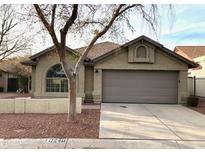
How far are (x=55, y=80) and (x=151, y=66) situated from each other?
288 inches

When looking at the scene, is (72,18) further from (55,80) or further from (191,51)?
(191,51)

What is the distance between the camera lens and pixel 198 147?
802 cm

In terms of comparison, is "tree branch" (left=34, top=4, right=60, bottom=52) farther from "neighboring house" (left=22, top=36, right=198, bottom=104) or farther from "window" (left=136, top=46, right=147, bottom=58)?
"window" (left=136, top=46, right=147, bottom=58)

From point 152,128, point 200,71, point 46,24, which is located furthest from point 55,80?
point 200,71

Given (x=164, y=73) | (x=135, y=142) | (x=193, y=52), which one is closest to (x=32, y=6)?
(x=135, y=142)

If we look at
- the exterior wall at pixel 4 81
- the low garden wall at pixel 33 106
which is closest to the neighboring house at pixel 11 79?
the exterior wall at pixel 4 81

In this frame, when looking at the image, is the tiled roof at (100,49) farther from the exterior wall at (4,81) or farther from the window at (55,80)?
the exterior wall at (4,81)

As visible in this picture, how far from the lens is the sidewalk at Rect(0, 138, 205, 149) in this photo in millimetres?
7891

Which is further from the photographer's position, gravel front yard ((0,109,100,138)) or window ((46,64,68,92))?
window ((46,64,68,92))

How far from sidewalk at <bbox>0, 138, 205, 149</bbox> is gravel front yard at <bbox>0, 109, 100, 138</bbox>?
566 mm

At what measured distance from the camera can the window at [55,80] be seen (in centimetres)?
2089

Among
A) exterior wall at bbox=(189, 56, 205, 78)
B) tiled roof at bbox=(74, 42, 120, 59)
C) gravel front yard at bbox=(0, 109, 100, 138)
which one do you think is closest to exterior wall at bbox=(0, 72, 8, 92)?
tiled roof at bbox=(74, 42, 120, 59)

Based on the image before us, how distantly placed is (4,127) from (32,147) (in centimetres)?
301
